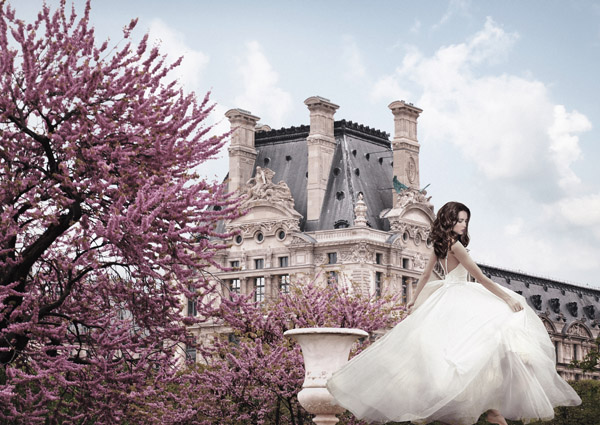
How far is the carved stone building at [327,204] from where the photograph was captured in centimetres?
7850

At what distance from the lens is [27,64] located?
21.6 meters

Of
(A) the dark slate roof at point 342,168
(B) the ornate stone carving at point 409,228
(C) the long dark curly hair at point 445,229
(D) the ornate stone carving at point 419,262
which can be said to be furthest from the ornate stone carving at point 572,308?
(C) the long dark curly hair at point 445,229

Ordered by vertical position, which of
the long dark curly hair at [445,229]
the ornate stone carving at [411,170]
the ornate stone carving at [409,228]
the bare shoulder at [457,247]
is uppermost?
the ornate stone carving at [411,170]

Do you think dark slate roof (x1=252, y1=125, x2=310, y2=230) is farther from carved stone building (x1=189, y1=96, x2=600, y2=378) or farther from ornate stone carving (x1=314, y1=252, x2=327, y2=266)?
ornate stone carving (x1=314, y1=252, x2=327, y2=266)

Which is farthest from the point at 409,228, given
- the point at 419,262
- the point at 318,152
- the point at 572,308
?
the point at 572,308

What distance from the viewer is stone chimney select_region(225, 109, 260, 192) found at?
84.2 metres

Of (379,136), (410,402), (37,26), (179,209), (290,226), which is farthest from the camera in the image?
(379,136)

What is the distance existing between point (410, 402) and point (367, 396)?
0.74 m

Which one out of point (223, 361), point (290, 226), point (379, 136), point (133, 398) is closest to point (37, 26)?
point (133, 398)

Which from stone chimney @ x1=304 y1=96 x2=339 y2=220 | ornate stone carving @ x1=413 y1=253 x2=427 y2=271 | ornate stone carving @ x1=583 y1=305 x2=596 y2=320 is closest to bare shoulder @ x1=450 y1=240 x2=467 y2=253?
ornate stone carving @ x1=413 y1=253 x2=427 y2=271

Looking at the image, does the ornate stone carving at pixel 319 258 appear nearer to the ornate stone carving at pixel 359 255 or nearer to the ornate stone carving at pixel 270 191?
the ornate stone carving at pixel 359 255

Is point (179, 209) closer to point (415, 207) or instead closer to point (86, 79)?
point (86, 79)

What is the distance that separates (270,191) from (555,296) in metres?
38.7

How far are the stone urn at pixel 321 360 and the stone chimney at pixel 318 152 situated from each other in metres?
61.5
